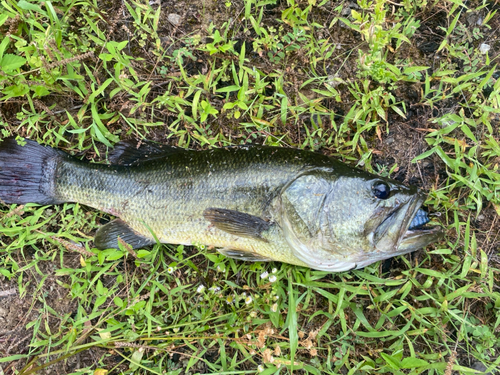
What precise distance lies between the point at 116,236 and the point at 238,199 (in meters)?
1.31

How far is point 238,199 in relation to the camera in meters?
2.88

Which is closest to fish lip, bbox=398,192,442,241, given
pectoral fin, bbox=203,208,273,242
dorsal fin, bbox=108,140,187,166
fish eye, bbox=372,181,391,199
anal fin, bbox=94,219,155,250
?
fish eye, bbox=372,181,391,199

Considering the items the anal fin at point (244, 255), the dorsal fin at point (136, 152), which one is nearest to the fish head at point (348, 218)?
the anal fin at point (244, 255)

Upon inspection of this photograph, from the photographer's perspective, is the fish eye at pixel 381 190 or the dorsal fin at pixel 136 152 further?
the dorsal fin at pixel 136 152

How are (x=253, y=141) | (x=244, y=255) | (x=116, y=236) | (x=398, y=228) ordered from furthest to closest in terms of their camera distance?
(x=253, y=141) < (x=116, y=236) < (x=244, y=255) < (x=398, y=228)

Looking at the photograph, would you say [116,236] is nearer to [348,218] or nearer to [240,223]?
[240,223]

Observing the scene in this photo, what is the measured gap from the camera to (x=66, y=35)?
339 cm

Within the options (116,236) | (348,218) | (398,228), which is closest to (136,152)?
(116,236)

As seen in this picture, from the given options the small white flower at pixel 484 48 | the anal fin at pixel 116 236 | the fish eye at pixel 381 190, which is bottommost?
the anal fin at pixel 116 236

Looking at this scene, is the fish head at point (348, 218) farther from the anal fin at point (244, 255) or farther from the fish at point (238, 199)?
the anal fin at point (244, 255)

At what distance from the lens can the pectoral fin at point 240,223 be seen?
9.39 feet

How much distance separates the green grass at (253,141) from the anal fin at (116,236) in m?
Result: 0.13

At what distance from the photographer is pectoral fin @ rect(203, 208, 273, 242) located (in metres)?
2.86

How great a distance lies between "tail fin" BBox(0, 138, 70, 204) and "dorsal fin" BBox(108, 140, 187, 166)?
503 mm
